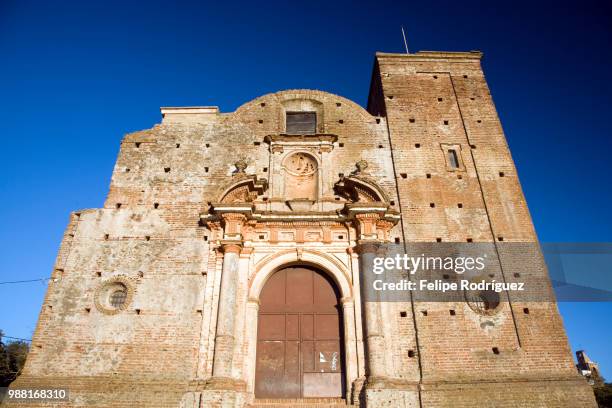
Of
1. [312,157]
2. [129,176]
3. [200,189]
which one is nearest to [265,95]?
[312,157]

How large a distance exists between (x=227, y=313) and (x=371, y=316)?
322 centimetres

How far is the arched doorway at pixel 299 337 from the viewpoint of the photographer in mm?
9383

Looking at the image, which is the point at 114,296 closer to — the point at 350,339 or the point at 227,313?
the point at 227,313

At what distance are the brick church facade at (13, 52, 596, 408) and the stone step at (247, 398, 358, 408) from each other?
0.06m

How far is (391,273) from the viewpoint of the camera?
33.6 ft

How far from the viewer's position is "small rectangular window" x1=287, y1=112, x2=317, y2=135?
13094mm

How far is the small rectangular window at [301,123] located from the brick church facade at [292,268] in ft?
0.21

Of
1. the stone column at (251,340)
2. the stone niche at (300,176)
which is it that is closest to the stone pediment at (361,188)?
the stone niche at (300,176)

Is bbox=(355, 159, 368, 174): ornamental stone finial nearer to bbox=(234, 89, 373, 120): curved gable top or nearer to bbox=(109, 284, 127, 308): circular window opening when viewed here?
bbox=(234, 89, 373, 120): curved gable top

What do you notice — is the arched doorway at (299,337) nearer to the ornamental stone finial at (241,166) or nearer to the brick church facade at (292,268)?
the brick church facade at (292,268)

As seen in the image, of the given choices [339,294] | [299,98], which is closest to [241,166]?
[299,98]

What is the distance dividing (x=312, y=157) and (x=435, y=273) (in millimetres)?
4683
